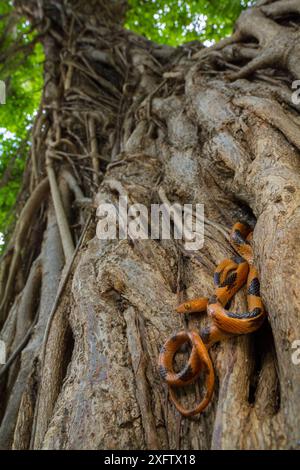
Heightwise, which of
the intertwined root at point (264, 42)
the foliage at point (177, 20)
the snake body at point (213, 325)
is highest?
the foliage at point (177, 20)

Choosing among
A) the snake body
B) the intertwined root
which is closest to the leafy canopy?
the intertwined root

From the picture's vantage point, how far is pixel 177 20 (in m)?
6.92

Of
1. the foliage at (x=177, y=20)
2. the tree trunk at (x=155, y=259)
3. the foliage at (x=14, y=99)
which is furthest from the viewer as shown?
the foliage at (x=177, y=20)

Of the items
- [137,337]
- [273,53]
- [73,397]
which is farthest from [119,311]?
[273,53]

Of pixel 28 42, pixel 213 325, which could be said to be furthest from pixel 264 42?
pixel 28 42

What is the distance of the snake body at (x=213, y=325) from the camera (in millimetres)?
1271

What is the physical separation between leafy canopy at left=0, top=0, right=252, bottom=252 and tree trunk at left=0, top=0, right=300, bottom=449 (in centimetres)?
153

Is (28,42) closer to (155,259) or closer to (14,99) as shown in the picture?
(14,99)

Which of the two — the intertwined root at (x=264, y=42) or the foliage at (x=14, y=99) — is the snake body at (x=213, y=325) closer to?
the intertwined root at (x=264, y=42)

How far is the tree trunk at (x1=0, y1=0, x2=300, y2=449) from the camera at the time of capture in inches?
47.6

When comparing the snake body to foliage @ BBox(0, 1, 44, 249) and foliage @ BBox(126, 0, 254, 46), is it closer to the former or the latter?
foliage @ BBox(0, 1, 44, 249)

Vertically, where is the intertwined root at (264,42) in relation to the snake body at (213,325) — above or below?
above

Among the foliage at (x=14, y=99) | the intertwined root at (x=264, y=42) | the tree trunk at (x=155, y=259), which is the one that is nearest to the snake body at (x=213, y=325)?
the tree trunk at (x=155, y=259)

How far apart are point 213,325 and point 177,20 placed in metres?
6.88
